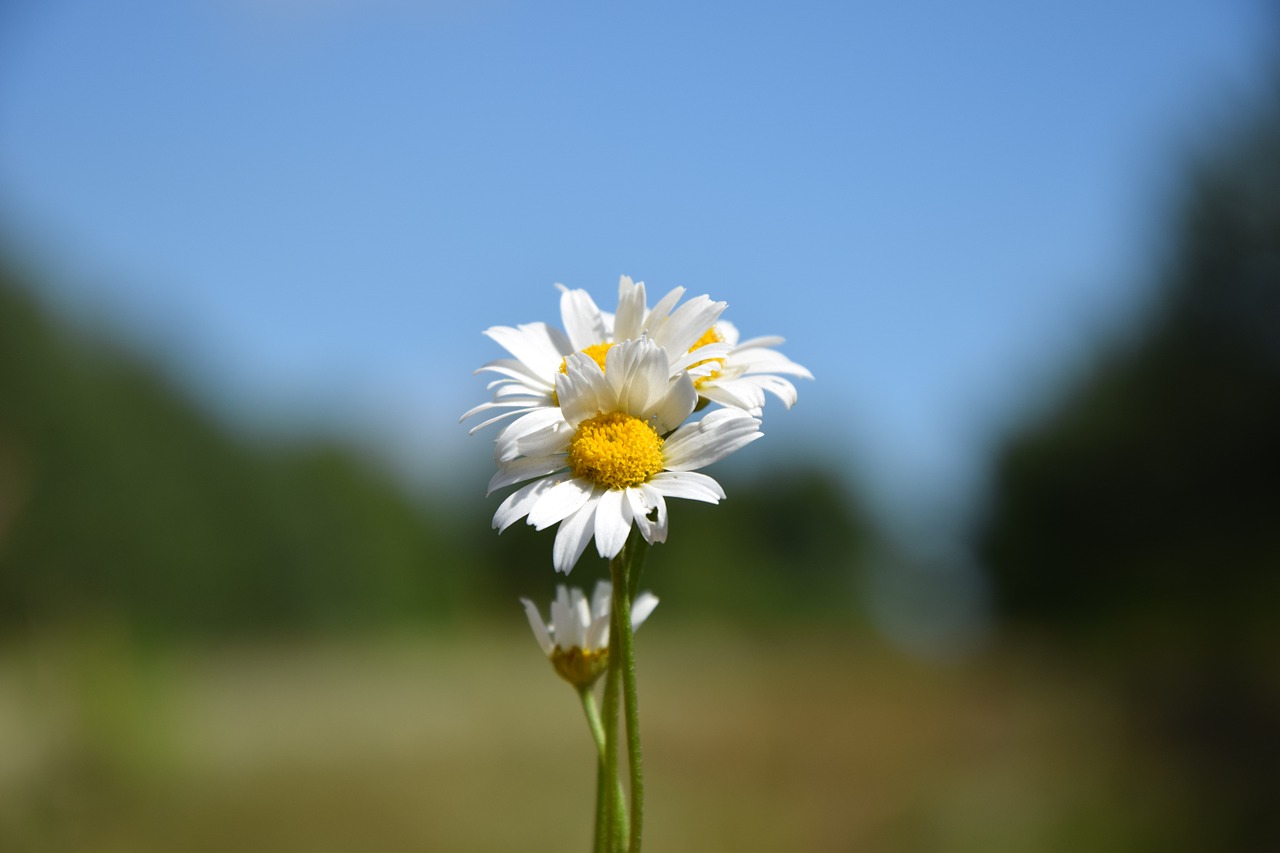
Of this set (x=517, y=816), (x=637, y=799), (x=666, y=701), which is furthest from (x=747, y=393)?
(x=666, y=701)

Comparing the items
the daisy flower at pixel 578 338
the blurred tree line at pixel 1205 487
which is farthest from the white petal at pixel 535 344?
the blurred tree line at pixel 1205 487

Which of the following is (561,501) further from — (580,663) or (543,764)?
(543,764)

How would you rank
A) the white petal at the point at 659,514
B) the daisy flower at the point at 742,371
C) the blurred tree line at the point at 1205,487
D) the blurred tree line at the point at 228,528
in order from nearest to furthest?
the white petal at the point at 659,514 < the daisy flower at the point at 742,371 < the blurred tree line at the point at 1205,487 < the blurred tree line at the point at 228,528

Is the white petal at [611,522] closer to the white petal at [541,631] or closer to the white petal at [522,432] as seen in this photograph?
the white petal at [522,432]

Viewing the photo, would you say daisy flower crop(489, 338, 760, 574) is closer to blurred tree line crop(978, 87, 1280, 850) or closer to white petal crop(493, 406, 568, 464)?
white petal crop(493, 406, 568, 464)

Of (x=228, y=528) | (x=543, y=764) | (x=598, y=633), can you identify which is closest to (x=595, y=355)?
(x=598, y=633)

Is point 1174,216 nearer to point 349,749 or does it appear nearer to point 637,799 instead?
point 349,749
